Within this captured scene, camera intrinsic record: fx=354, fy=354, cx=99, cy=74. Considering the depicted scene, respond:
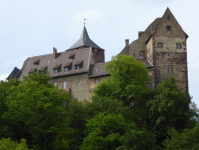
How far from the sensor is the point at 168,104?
1499 inches

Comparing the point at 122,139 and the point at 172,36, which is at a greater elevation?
the point at 172,36

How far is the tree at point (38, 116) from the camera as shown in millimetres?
35062

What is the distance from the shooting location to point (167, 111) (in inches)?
1512

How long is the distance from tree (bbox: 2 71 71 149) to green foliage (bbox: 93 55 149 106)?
6832mm

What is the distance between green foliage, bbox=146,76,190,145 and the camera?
126 ft

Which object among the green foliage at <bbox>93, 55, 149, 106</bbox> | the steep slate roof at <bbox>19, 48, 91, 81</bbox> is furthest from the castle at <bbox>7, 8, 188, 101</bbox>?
the green foliage at <bbox>93, 55, 149, 106</bbox>

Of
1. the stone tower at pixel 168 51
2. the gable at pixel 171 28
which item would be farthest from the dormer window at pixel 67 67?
the gable at pixel 171 28

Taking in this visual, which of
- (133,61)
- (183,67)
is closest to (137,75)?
(133,61)

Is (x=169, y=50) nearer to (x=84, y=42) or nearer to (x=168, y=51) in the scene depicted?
(x=168, y=51)

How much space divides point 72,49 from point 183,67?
20788mm

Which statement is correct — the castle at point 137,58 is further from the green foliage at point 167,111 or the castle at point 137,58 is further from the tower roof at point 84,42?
the green foliage at point 167,111

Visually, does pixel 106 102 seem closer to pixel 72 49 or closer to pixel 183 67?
pixel 183 67

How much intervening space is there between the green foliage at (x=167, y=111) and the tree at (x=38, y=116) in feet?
32.1

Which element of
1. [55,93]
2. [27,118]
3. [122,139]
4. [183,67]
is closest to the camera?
[122,139]
